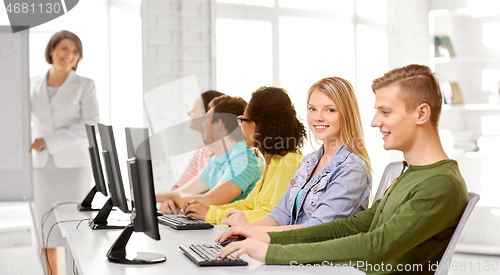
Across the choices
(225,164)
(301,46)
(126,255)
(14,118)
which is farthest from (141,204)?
(301,46)

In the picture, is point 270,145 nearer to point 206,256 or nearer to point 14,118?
point 206,256

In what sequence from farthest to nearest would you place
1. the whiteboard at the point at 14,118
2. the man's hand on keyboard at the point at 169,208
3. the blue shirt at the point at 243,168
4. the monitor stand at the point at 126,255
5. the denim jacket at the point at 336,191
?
the whiteboard at the point at 14,118 → the blue shirt at the point at 243,168 → the man's hand on keyboard at the point at 169,208 → the denim jacket at the point at 336,191 → the monitor stand at the point at 126,255

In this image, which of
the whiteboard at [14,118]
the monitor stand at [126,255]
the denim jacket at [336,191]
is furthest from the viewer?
the whiteboard at [14,118]

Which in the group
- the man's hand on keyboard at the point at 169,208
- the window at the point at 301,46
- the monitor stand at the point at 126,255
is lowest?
the man's hand on keyboard at the point at 169,208

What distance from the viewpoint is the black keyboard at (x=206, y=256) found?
124cm

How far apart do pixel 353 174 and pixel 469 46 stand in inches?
118

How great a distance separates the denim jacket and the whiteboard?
92.3 inches

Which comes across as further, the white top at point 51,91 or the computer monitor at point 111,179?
the white top at point 51,91

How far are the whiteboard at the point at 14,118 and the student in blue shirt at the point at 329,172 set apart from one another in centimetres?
219

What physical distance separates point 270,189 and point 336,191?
1.66ft

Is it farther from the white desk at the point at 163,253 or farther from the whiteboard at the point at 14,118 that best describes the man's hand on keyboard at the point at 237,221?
the whiteboard at the point at 14,118

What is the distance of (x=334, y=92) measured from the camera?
1713 mm

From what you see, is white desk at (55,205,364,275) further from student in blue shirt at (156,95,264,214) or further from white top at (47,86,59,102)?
white top at (47,86,59,102)

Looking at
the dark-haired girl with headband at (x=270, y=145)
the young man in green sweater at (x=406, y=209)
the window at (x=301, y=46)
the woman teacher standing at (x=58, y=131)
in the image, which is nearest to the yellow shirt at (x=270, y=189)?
the dark-haired girl with headband at (x=270, y=145)
